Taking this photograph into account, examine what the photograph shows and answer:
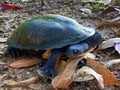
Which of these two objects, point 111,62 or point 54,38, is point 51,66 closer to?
point 54,38

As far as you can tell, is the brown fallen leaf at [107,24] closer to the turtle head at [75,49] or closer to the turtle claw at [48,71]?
the turtle head at [75,49]

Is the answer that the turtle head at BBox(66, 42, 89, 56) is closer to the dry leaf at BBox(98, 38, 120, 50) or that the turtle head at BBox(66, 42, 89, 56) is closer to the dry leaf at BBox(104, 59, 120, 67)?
the dry leaf at BBox(104, 59, 120, 67)

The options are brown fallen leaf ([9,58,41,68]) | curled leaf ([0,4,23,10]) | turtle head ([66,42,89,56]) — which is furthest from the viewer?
curled leaf ([0,4,23,10])

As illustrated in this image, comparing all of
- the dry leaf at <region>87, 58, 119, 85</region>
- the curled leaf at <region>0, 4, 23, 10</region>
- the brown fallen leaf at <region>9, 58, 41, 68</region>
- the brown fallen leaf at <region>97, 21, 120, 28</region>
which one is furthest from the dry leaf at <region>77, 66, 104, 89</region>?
the curled leaf at <region>0, 4, 23, 10</region>

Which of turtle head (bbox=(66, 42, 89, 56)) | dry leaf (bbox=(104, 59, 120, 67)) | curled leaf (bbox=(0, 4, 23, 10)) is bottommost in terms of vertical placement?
curled leaf (bbox=(0, 4, 23, 10))

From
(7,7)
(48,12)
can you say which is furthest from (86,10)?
(7,7)

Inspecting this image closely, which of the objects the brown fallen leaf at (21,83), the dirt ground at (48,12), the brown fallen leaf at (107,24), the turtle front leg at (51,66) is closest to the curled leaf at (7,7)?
the dirt ground at (48,12)
